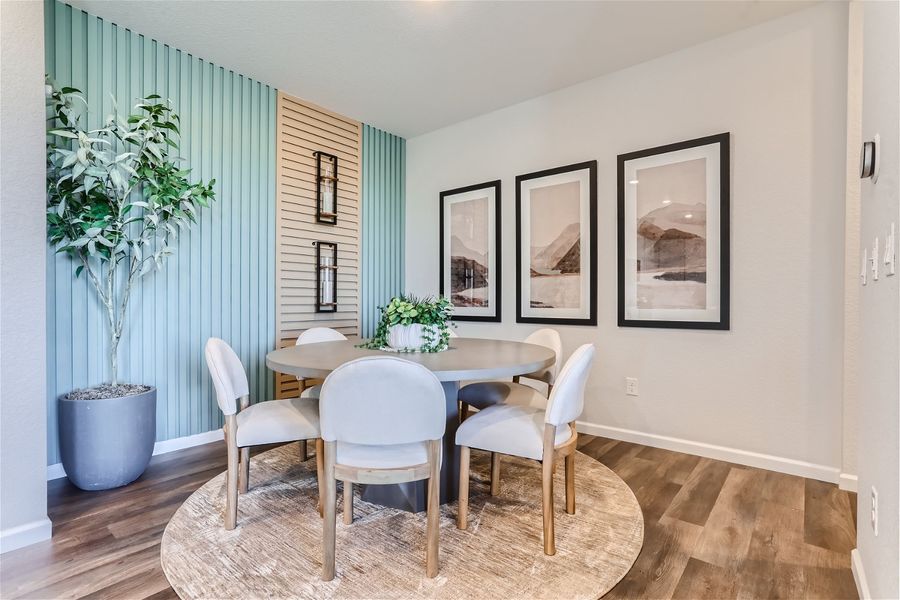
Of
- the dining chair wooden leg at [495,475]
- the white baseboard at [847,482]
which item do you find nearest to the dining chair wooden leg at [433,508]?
the dining chair wooden leg at [495,475]

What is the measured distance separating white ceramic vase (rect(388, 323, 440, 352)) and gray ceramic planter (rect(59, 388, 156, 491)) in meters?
1.52

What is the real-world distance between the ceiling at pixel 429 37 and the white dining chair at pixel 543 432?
210 centimetres

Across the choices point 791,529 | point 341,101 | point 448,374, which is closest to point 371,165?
point 341,101

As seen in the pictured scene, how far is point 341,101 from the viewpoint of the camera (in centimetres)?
376

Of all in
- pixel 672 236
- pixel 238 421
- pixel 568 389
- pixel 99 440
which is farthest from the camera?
pixel 672 236

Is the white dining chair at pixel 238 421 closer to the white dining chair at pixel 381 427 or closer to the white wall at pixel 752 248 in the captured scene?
the white dining chair at pixel 381 427

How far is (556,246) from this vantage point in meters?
3.58

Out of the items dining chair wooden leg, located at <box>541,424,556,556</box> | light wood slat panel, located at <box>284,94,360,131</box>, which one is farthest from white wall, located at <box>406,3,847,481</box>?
light wood slat panel, located at <box>284,94,360,131</box>

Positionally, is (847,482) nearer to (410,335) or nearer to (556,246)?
(556,246)

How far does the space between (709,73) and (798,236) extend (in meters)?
1.22

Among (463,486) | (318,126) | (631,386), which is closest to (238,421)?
(463,486)

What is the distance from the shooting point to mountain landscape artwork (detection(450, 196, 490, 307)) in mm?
4059

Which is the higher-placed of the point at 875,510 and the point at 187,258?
the point at 187,258

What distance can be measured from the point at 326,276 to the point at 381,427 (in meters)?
2.63
